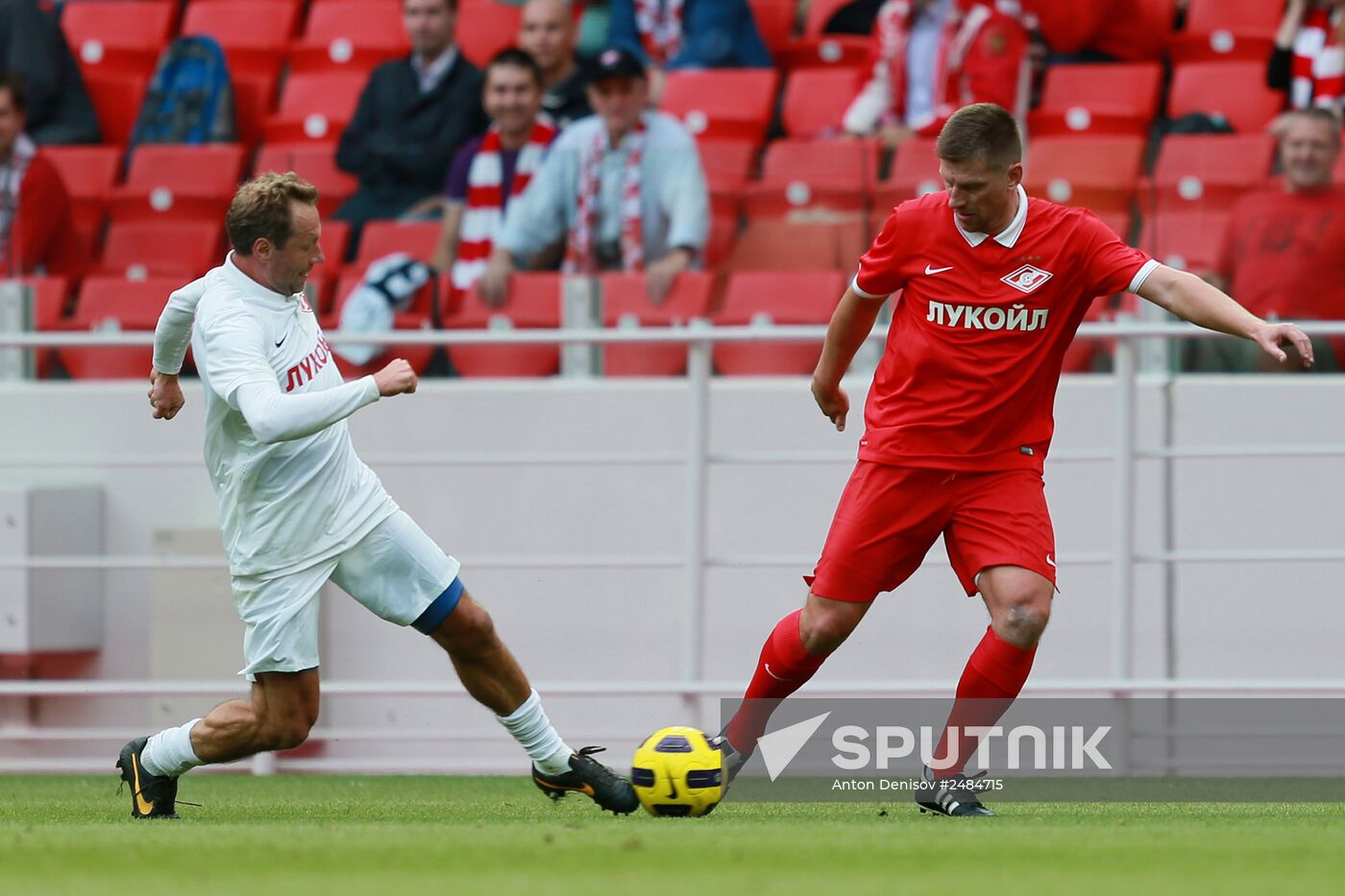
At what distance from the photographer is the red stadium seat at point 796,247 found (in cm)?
789

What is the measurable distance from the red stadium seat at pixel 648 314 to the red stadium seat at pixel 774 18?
A: 10.1ft

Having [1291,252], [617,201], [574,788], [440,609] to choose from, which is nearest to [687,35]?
[617,201]

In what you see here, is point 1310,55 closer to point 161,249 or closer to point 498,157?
point 498,157

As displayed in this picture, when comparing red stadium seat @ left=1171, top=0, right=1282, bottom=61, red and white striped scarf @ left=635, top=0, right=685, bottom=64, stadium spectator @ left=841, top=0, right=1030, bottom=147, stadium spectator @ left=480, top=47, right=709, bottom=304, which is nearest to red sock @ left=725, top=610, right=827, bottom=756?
stadium spectator @ left=480, top=47, right=709, bottom=304

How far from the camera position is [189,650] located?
26.8ft

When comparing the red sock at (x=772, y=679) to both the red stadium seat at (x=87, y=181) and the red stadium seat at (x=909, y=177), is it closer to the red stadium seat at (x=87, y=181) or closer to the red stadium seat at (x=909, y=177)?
the red stadium seat at (x=909, y=177)

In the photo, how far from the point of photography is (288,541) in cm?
551

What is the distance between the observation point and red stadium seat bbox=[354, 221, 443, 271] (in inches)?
337

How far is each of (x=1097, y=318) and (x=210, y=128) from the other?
185 inches

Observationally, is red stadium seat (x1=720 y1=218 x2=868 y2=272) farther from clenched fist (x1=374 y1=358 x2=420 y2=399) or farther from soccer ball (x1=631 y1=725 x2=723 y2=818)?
clenched fist (x1=374 y1=358 x2=420 y2=399)

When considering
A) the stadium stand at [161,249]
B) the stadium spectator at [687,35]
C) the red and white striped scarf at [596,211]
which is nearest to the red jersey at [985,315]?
the red and white striped scarf at [596,211]

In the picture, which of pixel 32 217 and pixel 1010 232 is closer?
pixel 1010 232

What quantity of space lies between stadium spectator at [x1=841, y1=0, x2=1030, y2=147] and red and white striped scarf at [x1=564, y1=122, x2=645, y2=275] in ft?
4.03

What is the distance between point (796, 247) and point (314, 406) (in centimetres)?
322
